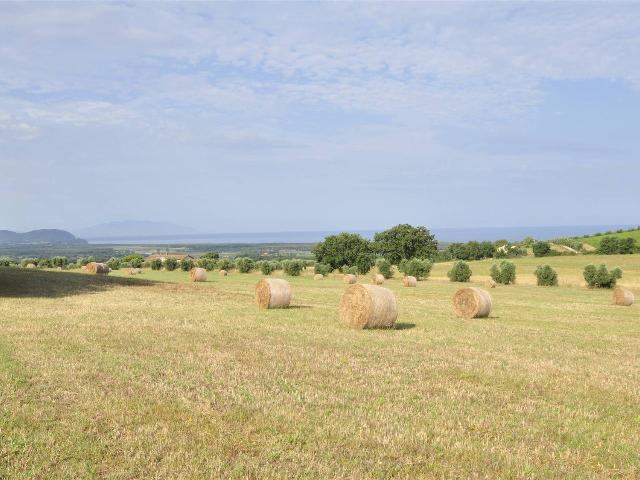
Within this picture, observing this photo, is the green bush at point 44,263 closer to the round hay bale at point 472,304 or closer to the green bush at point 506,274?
the green bush at point 506,274

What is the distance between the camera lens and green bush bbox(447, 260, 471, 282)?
6338 centimetres

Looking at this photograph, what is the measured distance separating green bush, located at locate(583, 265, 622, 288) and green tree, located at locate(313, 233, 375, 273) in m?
43.9

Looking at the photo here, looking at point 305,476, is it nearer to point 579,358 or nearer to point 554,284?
point 579,358

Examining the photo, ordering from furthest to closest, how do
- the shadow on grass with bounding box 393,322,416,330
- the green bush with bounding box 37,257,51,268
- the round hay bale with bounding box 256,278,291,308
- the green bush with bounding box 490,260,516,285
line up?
the green bush with bounding box 37,257,51,268 → the green bush with bounding box 490,260,516,285 → the round hay bale with bounding box 256,278,291,308 → the shadow on grass with bounding box 393,322,416,330

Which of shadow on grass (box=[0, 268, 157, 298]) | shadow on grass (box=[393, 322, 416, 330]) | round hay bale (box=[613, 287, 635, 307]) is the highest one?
shadow on grass (box=[0, 268, 157, 298])

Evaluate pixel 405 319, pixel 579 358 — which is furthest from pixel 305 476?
pixel 405 319

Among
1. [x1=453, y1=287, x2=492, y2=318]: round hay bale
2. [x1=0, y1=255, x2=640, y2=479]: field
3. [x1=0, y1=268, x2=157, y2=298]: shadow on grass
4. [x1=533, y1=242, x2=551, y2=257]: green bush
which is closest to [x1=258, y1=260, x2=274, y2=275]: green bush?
[x1=0, y1=268, x2=157, y2=298]: shadow on grass

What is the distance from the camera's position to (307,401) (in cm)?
1042

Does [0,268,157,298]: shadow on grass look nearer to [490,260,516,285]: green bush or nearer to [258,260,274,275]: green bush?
[258,260,274,275]: green bush

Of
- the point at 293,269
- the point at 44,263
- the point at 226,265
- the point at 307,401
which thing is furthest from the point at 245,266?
the point at 307,401

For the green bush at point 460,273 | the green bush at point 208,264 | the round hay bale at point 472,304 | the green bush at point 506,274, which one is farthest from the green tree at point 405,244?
the round hay bale at point 472,304

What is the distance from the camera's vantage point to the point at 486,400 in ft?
36.2

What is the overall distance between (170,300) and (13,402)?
67.7ft

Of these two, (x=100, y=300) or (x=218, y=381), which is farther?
(x=100, y=300)
